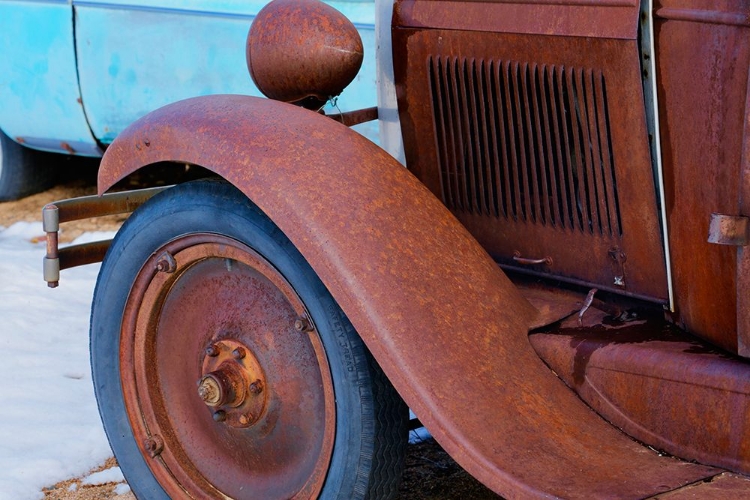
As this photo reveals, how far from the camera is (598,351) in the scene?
193 cm

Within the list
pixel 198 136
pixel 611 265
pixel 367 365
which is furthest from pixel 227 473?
pixel 611 265

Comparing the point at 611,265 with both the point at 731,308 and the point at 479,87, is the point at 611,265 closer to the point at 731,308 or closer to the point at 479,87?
the point at 731,308

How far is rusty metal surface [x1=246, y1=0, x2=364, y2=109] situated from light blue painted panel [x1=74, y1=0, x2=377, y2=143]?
200cm

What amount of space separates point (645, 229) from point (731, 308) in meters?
0.28

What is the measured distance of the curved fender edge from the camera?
177 centimetres

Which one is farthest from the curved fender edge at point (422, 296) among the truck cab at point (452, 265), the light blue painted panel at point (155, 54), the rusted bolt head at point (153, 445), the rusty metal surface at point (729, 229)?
the light blue painted panel at point (155, 54)

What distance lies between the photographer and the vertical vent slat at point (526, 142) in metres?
2.10

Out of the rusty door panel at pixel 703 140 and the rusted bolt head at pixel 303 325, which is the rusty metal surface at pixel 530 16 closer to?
the rusty door panel at pixel 703 140

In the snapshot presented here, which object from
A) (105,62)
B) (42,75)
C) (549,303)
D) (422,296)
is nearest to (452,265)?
(422,296)

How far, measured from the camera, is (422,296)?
1.91 m

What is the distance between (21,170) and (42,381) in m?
2.67

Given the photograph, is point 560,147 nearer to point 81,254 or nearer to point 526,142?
point 526,142

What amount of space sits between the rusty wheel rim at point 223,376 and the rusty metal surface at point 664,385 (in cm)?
49

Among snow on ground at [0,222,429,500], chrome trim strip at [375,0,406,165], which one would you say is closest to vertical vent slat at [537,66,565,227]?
chrome trim strip at [375,0,406,165]
